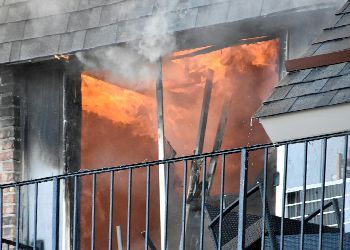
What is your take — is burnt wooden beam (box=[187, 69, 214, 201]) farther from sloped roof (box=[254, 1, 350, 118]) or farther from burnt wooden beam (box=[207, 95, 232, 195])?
sloped roof (box=[254, 1, 350, 118])

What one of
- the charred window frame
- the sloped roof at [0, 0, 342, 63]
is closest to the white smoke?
the sloped roof at [0, 0, 342, 63]

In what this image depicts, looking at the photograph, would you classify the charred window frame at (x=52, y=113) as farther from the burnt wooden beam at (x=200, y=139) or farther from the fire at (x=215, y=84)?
the burnt wooden beam at (x=200, y=139)

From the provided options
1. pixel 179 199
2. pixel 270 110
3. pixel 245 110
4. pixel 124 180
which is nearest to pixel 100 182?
pixel 124 180

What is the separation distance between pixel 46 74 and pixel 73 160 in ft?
3.01

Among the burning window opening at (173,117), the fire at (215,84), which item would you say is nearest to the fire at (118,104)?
the burning window opening at (173,117)

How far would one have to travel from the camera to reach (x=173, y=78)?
11.3 m

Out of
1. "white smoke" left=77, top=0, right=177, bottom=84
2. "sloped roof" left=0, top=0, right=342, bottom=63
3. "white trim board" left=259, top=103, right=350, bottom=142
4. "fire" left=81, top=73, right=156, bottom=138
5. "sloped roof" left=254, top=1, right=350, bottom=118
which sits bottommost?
"white trim board" left=259, top=103, right=350, bottom=142

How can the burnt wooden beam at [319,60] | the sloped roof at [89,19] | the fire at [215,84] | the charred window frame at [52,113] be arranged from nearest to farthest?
the burnt wooden beam at [319,60], the sloped roof at [89,19], the fire at [215,84], the charred window frame at [52,113]

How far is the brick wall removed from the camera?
1190 cm

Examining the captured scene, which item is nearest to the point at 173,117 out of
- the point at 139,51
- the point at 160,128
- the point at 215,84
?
the point at 160,128

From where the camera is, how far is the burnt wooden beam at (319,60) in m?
8.66

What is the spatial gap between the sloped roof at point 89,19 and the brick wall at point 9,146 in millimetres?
351

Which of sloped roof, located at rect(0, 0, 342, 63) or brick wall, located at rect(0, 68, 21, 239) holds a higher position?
sloped roof, located at rect(0, 0, 342, 63)

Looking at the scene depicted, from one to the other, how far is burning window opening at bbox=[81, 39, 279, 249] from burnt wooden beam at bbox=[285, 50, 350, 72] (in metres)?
1.67
